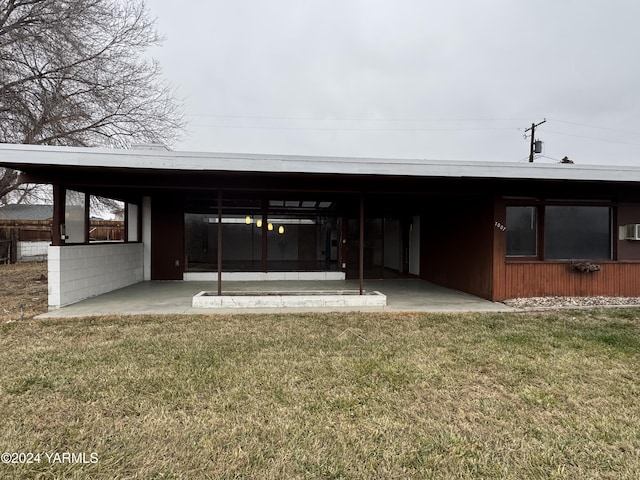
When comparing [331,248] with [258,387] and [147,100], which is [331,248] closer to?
[258,387]

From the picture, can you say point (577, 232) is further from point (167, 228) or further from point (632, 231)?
point (167, 228)

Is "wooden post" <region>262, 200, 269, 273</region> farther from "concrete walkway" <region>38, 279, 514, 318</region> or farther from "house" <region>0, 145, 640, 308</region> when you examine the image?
"concrete walkway" <region>38, 279, 514, 318</region>

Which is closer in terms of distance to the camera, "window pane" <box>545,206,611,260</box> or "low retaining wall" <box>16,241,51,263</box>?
"window pane" <box>545,206,611,260</box>

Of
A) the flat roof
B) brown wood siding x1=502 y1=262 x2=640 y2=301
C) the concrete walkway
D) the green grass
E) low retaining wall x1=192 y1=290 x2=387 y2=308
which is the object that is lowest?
the green grass

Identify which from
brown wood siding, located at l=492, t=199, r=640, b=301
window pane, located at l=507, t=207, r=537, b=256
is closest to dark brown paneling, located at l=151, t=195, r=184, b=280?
brown wood siding, located at l=492, t=199, r=640, b=301

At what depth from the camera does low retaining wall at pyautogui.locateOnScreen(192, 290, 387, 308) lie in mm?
→ 6613

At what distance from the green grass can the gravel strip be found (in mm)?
1860

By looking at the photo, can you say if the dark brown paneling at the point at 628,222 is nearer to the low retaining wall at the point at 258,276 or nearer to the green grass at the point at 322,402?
the green grass at the point at 322,402

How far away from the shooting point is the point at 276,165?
6004 mm

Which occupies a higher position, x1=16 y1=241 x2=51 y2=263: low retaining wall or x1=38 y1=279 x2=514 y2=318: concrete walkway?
x1=16 y1=241 x2=51 y2=263: low retaining wall

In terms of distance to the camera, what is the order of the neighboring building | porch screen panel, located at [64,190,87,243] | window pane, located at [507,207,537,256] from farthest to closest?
the neighboring building → window pane, located at [507,207,537,256] → porch screen panel, located at [64,190,87,243]

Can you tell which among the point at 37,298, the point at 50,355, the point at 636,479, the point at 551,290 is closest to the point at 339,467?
the point at 636,479

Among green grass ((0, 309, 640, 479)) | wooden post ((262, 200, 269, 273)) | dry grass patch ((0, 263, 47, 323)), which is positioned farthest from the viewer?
wooden post ((262, 200, 269, 273))

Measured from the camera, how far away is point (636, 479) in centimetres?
204
